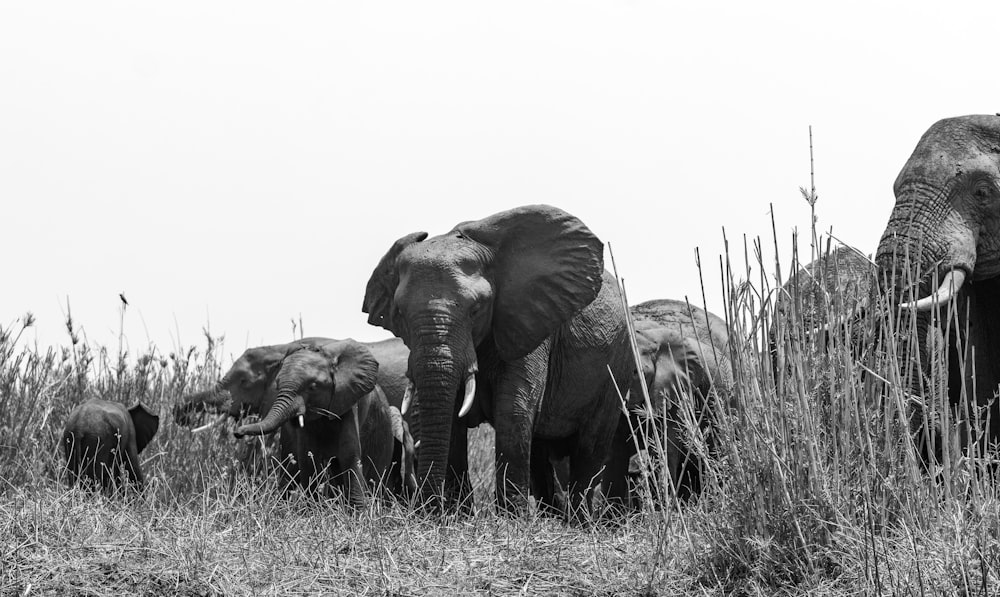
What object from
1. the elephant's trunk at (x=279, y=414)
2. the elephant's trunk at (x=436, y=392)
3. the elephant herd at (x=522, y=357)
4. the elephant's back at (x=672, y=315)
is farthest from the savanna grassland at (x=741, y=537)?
the elephant's back at (x=672, y=315)

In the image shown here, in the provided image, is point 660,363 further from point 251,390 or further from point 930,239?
point 930,239

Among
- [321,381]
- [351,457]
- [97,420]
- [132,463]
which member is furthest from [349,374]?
[97,420]

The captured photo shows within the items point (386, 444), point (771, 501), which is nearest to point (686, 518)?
point (771, 501)

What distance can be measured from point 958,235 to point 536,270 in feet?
8.76

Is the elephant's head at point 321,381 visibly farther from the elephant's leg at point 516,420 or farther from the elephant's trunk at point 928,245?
the elephant's trunk at point 928,245

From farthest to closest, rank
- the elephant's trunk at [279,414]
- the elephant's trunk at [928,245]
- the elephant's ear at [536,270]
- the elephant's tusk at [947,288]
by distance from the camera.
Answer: the elephant's trunk at [279,414] < the elephant's ear at [536,270] < the elephant's trunk at [928,245] < the elephant's tusk at [947,288]

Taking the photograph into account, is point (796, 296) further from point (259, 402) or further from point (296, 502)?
point (259, 402)

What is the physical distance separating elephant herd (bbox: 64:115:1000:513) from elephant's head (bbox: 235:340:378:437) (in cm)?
1

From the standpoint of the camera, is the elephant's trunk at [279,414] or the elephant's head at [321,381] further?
the elephant's head at [321,381]

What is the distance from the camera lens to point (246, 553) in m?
6.02

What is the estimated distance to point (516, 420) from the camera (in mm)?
8719

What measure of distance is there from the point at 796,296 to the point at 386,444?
581cm

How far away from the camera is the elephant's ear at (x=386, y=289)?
9.04 meters

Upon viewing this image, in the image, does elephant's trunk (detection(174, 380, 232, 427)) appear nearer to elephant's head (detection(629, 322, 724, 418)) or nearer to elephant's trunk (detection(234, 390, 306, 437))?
elephant's trunk (detection(234, 390, 306, 437))
